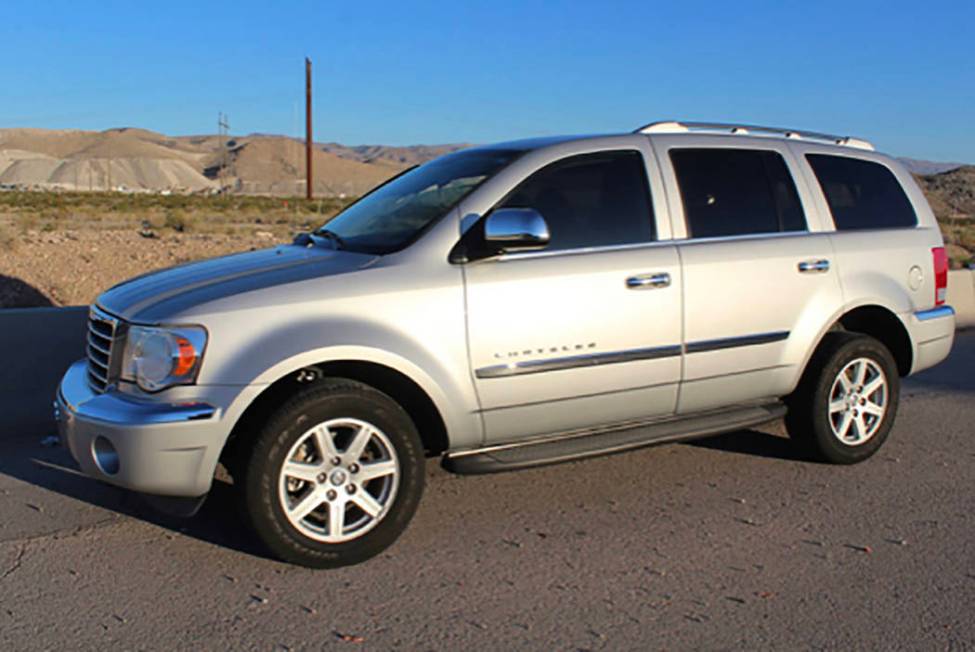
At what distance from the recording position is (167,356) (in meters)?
3.99

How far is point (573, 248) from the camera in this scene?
4781 mm

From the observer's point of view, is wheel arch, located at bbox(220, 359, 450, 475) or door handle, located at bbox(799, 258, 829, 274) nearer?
wheel arch, located at bbox(220, 359, 450, 475)

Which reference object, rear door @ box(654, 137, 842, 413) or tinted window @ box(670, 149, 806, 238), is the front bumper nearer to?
rear door @ box(654, 137, 842, 413)

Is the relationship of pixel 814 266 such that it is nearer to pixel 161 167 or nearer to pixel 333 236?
pixel 333 236

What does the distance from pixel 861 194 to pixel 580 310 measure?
243cm

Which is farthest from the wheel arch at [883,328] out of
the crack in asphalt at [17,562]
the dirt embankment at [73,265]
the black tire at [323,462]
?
the dirt embankment at [73,265]

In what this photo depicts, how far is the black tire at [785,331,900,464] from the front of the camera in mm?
5516

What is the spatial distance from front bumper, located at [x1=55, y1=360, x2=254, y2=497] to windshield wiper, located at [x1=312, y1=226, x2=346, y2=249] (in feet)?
3.89

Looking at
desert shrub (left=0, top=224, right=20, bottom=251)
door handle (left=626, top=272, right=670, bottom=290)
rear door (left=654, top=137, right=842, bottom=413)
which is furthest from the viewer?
desert shrub (left=0, top=224, right=20, bottom=251)

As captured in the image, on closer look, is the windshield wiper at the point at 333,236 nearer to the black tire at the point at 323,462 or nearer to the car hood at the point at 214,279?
the car hood at the point at 214,279

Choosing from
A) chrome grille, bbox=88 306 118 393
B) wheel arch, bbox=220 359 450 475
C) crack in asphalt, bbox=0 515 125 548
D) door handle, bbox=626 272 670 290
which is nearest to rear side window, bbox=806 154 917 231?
door handle, bbox=626 272 670 290

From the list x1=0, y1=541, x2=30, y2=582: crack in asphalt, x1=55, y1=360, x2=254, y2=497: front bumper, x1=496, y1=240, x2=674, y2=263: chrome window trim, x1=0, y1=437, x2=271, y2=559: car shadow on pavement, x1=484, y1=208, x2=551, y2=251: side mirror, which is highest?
x1=484, y1=208, x2=551, y2=251: side mirror

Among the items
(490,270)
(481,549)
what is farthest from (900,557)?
(490,270)

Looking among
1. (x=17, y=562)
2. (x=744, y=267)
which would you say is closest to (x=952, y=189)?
(x=744, y=267)
